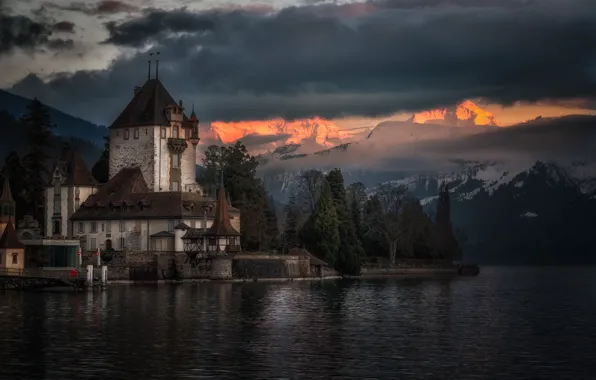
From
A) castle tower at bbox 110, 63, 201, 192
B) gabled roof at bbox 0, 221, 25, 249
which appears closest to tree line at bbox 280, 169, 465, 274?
castle tower at bbox 110, 63, 201, 192

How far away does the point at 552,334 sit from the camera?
67000 millimetres

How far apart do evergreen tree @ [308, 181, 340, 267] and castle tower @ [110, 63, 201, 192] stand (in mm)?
16119

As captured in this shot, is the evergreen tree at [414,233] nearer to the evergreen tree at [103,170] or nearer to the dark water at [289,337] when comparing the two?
the evergreen tree at [103,170]

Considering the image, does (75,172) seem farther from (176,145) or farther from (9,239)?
Result: (9,239)

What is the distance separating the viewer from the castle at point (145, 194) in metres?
135

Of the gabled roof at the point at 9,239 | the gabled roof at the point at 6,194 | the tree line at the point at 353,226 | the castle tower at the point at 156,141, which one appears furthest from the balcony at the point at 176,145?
the gabled roof at the point at 9,239

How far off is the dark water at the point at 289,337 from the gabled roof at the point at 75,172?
1620 inches

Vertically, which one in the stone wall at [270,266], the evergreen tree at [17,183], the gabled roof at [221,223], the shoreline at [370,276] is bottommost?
the shoreline at [370,276]

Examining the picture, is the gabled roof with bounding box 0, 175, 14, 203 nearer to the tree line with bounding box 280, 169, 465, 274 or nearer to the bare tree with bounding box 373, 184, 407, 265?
the tree line with bounding box 280, 169, 465, 274

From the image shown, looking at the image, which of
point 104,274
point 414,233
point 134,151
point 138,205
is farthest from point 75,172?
point 414,233

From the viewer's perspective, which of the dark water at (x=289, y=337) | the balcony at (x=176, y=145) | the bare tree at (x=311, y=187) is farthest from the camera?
the bare tree at (x=311, y=187)

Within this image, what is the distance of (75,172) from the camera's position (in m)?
142

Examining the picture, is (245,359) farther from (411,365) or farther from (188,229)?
(188,229)

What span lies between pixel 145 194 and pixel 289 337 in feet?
258
